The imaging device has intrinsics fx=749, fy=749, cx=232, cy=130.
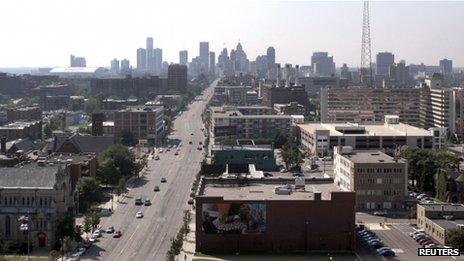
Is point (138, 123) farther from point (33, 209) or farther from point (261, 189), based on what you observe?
point (33, 209)

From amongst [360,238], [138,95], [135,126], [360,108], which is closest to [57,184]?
[360,238]

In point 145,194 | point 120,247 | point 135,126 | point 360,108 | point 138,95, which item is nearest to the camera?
Answer: point 120,247

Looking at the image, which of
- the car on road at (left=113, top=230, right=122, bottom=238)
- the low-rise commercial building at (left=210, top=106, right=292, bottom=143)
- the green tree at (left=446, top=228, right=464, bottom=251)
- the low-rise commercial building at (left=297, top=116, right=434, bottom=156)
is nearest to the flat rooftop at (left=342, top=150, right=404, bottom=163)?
the green tree at (left=446, top=228, right=464, bottom=251)

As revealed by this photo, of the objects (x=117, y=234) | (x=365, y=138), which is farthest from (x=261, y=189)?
(x=365, y=138)

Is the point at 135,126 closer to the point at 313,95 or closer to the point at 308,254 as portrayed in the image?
the point at 308,254

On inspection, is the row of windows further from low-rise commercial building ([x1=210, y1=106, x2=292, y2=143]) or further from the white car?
low-rise commercial building ([x1=210, y1=106, x2=292, y2=143])
